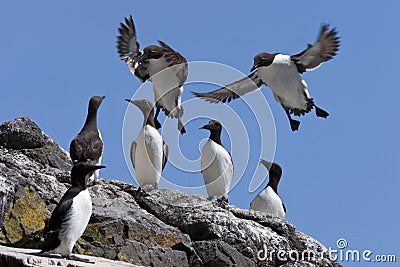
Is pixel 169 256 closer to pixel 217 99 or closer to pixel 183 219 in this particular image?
pixel 183 219

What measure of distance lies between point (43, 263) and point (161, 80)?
7494mm

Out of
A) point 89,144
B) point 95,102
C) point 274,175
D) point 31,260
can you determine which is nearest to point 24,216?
point 31,260

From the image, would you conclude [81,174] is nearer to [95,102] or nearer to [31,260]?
[31,260]

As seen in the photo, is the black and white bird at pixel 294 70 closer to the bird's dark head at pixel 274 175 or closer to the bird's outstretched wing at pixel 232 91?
the bird's dark head at pixel 274 175

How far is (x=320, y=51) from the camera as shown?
15.9 meters

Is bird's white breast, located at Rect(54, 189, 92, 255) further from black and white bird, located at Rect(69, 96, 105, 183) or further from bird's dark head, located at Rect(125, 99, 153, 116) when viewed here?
bird's dark head, located at Rect(125, 99, 153, 116)

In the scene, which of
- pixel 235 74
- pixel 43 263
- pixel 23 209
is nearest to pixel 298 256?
pixel 23 209

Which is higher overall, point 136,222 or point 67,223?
point 136,222

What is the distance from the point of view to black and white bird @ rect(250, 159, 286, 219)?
15438 mm

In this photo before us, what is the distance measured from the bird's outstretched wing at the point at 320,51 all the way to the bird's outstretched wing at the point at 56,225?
709cm

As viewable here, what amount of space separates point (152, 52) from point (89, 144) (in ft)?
10.8

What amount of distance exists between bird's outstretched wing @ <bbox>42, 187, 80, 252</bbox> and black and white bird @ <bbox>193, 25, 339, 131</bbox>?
22.9 ft

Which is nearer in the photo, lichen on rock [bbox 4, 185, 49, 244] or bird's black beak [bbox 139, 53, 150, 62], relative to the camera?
lichen on rock [bbox 4, 185, 49, 244]

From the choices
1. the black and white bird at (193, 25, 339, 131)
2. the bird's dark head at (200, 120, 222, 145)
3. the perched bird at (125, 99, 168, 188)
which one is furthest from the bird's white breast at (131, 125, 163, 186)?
the black and white bird at (193, 25, 339, 131)
